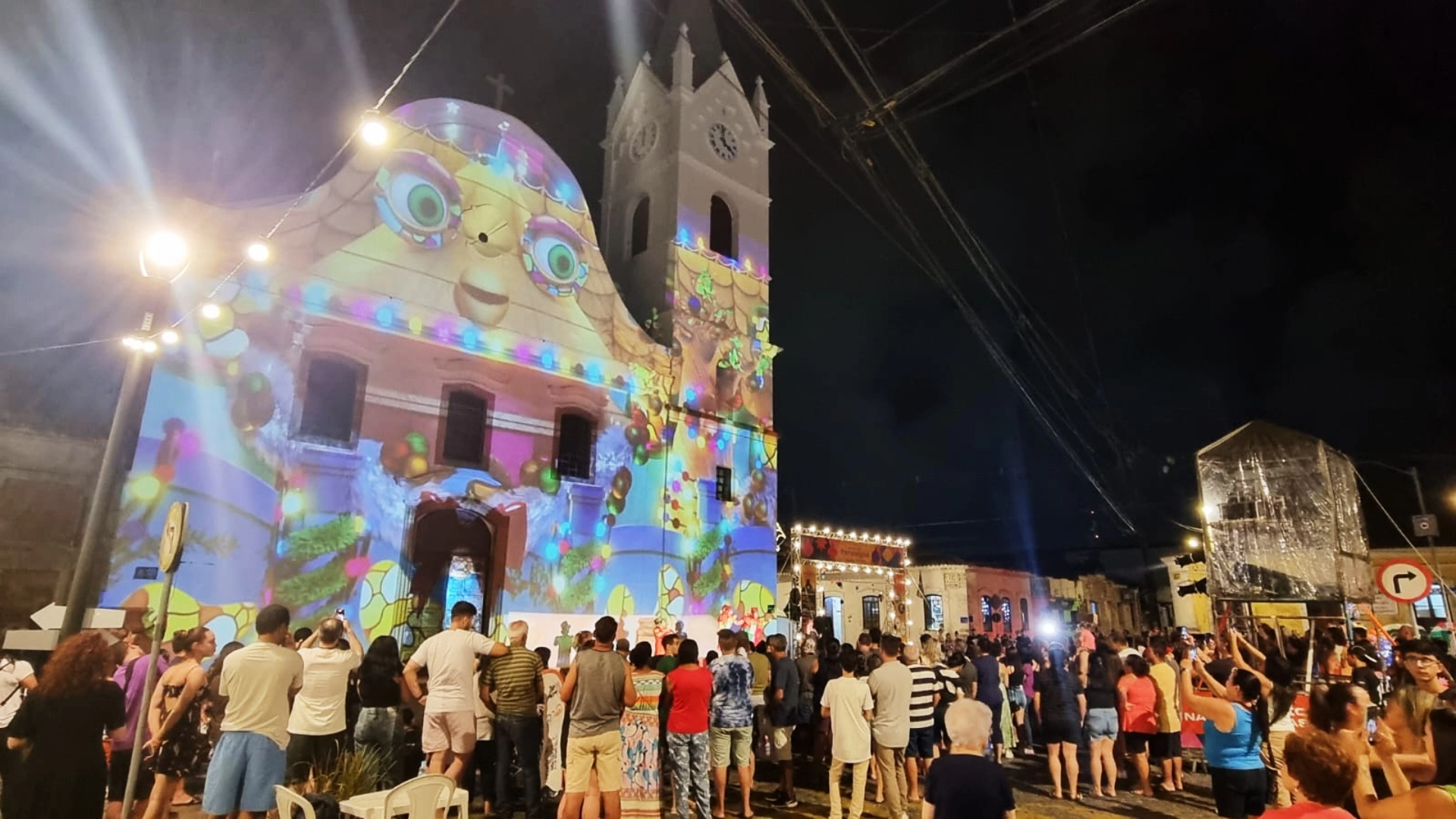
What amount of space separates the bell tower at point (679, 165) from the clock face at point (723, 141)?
25 millimetres

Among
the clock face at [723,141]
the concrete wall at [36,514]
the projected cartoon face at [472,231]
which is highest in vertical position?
the clock face at [723,141]

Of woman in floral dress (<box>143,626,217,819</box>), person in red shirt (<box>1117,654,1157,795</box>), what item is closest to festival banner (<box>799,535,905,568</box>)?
person in red shirt (<box>1117,654,1157,795</box>)

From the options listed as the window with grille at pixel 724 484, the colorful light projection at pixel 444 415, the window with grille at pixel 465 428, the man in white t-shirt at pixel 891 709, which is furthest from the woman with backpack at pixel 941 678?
the window with grille at pixel 465 428

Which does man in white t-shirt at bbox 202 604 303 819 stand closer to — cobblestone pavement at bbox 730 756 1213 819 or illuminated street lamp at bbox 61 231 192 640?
illuminated street lamp at bbox 61 231 192 640

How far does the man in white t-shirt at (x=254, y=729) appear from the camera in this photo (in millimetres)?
5219

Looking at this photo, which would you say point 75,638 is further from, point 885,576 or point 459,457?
point 885,576

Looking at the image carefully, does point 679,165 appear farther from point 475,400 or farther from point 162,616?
point 162,616

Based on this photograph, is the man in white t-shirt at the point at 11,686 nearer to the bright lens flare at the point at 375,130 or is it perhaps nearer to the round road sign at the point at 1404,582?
the bright lens flare at the point at 375,130

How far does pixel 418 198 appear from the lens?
1357 centimetres

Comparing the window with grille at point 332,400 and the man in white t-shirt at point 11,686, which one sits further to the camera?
the window with grille at point 332,400

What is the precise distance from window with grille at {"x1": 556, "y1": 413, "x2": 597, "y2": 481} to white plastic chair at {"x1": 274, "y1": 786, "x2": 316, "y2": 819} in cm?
984

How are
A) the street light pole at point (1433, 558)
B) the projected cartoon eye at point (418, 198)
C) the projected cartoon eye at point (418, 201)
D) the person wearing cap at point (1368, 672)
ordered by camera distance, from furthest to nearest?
1. the street light pole at point (1433, 558)
2. the projected cartoon eye at point (418, 201)
3. the projected cartoon eye at point (418, 198)
4. the person wearing cap at point (1368, 672)

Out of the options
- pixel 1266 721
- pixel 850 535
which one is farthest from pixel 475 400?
pixel 850 535

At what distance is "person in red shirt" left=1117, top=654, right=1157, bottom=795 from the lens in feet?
30.7
